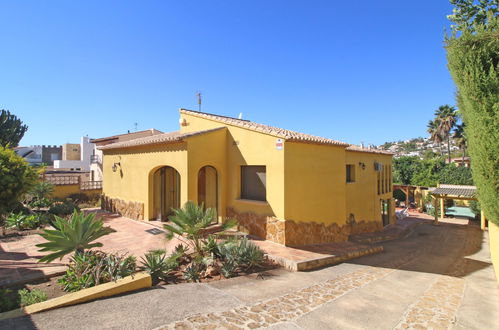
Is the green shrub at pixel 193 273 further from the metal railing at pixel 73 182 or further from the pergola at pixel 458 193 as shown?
the pergola at pixel 458 193

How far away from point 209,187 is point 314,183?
530 centimetres

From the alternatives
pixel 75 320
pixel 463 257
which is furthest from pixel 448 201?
pixel 75 320

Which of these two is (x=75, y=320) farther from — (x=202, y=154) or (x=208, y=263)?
(x=202, y=154)

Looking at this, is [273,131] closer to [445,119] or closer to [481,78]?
[481,78]

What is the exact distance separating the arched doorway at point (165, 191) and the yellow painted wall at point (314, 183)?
6.45m

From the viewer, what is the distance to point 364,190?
18.6 metres

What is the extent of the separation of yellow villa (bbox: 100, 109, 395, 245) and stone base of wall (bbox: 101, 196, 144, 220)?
54 mm

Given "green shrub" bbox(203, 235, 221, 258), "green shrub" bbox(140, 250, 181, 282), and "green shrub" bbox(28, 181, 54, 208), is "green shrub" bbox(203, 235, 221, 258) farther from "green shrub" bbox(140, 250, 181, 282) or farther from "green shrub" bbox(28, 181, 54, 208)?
"green shrub" bbox(28, 181, 54, 208)

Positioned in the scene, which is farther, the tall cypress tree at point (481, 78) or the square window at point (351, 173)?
the square window at point (351, 173)

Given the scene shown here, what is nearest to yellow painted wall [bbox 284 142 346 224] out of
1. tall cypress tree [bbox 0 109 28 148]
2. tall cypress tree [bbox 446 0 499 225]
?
tall cypress tree [bbox 446 0 499 225]

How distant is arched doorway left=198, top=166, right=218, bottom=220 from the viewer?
13.0 metres

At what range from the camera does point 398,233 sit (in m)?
20.4

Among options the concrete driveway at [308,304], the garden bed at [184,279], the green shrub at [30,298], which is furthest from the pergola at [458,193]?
the green shrub at [30,298]

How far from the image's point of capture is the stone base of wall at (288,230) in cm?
1072
